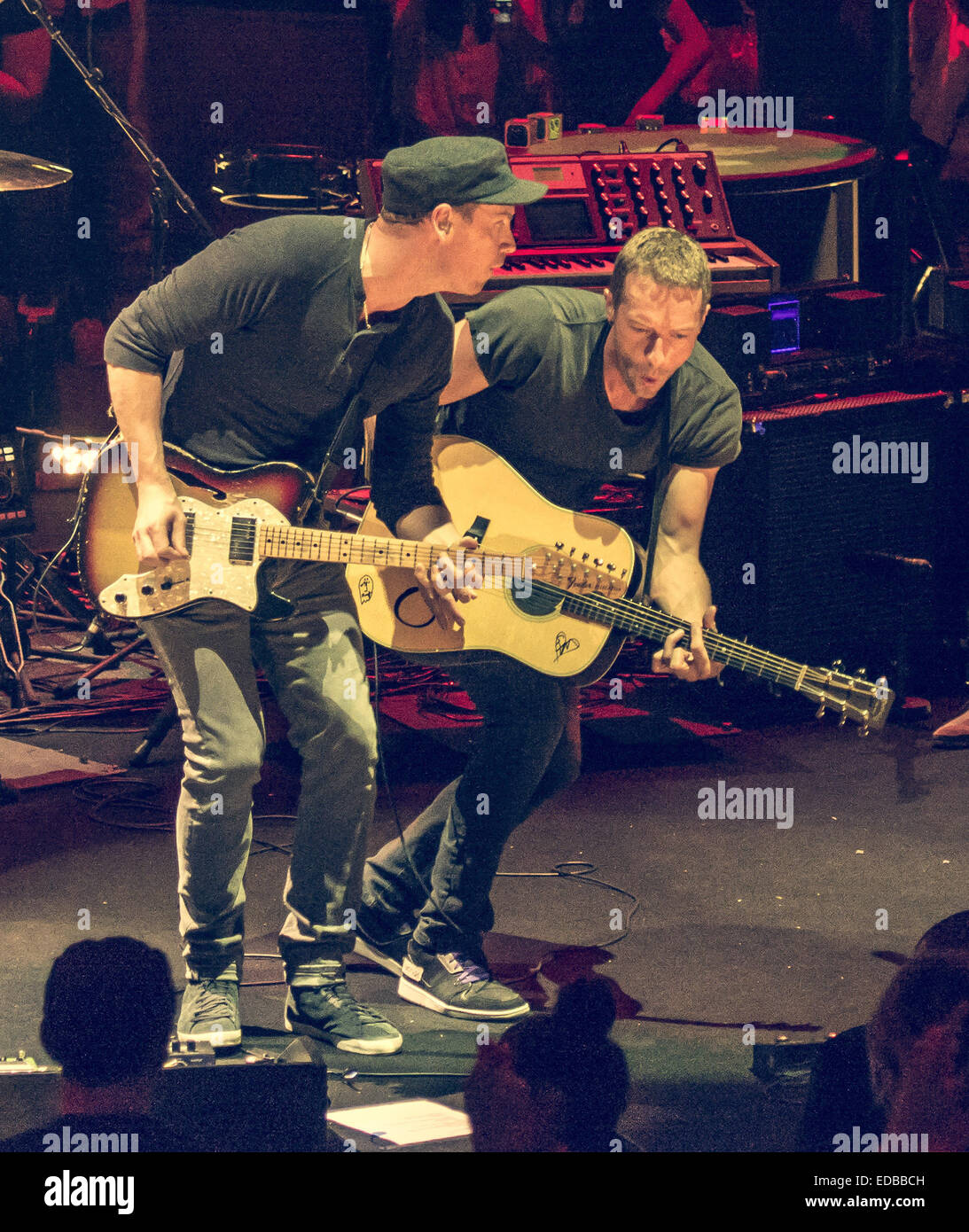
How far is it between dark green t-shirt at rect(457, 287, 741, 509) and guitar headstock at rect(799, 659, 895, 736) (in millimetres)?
501

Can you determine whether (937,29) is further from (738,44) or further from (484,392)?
(484,392)

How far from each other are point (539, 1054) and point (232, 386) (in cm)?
133

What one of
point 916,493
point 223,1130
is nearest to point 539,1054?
point 223,1130

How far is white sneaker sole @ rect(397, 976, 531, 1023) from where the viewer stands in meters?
3.58

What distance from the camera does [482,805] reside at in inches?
142

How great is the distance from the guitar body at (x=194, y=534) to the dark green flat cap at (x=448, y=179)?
1.78 ft

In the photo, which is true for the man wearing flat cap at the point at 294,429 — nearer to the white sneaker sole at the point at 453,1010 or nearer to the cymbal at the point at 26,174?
the white sneaker sole at the point at 453,1010

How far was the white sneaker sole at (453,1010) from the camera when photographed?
358cm

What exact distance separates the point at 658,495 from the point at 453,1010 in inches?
46.0
